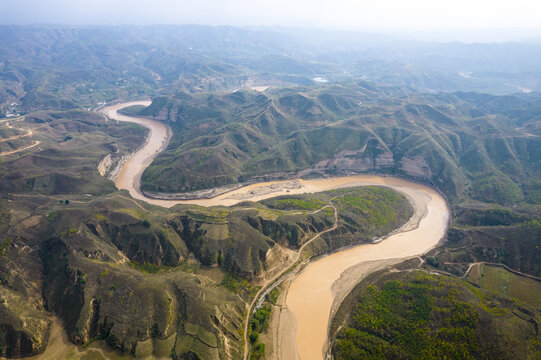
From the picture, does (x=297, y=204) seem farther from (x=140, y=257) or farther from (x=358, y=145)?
(x=358, y=145)

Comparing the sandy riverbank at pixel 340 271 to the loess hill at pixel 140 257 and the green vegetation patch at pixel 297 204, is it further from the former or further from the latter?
the green vegetation patch at pixel 297 204

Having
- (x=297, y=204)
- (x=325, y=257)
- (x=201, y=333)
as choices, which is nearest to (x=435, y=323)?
(x=325, y=257)

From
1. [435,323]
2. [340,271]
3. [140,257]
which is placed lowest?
[340,271]

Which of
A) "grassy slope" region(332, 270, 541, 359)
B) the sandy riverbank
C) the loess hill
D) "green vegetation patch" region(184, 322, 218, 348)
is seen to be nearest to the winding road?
the sandy riverbank

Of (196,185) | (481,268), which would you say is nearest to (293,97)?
(196,185)

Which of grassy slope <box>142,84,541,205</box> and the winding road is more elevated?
grassy slope <box>142,84,541,205</box>

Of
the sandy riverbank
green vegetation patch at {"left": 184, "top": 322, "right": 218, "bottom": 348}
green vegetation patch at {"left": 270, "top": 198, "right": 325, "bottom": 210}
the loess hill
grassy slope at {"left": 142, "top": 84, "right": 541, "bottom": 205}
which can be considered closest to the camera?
green vegetation patch at {"left": 184, "top": 322, "right": 218, "bottom": 348}

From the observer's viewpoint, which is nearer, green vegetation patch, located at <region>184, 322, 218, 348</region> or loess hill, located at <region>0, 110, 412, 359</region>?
green vegetation patch, located at <region>184, 322, 218, 348</region>

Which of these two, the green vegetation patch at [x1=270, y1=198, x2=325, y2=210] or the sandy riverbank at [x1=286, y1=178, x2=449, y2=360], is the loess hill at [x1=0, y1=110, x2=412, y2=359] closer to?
the green vegetation patch at [x1=270, y1=198, x2=325, y2=210]
